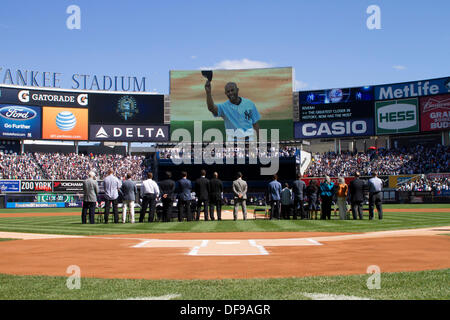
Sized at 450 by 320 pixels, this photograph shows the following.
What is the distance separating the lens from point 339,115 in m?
57.2

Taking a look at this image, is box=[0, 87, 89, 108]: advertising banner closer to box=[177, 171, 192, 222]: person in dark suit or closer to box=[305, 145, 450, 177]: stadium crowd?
box=[305, 145, 450, 177]: stadium crowd

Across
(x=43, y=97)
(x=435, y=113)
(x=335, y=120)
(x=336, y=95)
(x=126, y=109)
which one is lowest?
(x=335, y=120)

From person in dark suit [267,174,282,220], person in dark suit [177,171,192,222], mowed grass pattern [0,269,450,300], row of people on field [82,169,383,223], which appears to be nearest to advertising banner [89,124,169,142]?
row of people on field [82,169,383,223]

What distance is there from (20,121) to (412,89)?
45429 mm

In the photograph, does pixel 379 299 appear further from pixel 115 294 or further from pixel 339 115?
pixel 339 115

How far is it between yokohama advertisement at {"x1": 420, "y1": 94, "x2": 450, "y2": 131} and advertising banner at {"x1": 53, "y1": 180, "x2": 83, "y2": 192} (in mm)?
Answer: 39021

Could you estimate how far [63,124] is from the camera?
57312mm

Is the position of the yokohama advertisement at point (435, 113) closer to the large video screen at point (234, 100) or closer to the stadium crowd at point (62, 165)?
the large video screen at point (234, 100)

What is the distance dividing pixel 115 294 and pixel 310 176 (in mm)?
51527

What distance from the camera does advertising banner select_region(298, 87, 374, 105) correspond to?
5669 centimetres

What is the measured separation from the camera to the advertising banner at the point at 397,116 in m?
54.8

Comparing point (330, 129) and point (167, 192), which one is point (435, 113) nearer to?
point (330, 129)

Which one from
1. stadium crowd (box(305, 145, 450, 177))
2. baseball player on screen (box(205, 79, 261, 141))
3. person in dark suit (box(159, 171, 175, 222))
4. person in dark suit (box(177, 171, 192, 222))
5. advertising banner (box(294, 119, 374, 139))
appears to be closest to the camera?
person in dark suit (box(159, 171, 175, 222))

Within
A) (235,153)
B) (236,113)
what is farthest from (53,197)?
(236,113)
